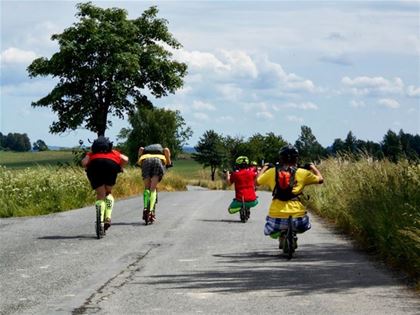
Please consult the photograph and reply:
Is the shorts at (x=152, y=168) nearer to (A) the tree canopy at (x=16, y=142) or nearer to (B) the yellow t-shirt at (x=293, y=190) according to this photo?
(B) the yellow t-shirt at (x=293, y=190)

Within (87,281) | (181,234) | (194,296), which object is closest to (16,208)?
(181,234)

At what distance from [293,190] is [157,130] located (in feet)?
306

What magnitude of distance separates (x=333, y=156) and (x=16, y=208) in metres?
10.1

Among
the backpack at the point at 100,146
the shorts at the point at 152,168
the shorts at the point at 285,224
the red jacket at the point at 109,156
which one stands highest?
the backpack at the point at 100,146

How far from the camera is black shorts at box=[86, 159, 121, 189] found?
44.6 feet

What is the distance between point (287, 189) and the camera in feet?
35.3

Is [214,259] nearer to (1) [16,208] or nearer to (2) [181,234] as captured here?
(2) [181,234]

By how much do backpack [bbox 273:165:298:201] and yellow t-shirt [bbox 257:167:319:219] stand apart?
0.05 m

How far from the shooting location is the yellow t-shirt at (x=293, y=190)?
10805 millimetres

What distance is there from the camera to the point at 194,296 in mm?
7695

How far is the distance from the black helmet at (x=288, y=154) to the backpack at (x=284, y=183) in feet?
0.39

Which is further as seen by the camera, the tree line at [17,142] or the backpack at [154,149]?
the tree line at [17,142]

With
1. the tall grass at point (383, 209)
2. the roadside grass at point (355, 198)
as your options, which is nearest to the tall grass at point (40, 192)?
Answer: the roadside grass at point (355, 198)

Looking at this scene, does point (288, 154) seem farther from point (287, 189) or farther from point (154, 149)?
point (154, 149)
